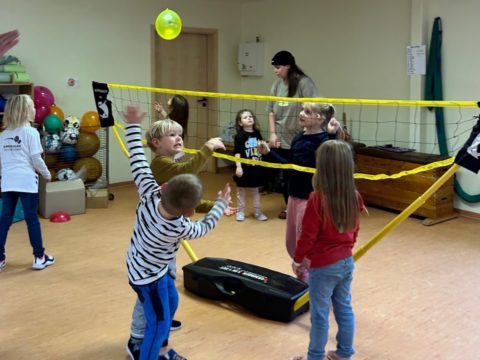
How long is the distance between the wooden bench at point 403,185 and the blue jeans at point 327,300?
3293 millimetres

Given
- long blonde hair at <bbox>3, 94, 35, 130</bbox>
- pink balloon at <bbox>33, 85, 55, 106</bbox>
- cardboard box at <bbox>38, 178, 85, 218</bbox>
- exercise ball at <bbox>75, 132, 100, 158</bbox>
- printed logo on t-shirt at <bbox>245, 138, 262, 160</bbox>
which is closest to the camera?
long blonde hair at <bbox>3, 94, 35, 130</bbox>

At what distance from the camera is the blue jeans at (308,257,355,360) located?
2656mm

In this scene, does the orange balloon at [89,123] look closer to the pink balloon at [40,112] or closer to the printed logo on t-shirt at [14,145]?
the pink balloon at [40,112]

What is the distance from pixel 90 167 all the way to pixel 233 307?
3561 mm

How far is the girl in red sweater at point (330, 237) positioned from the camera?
253 cm

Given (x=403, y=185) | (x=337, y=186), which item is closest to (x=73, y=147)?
(x=403, y=185)

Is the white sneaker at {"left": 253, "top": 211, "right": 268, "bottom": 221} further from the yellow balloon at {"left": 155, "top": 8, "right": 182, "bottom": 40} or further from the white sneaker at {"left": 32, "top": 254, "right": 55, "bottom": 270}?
the white sneaker at {"left": 32, "top": 254, "right": 55, "bottom": 270}

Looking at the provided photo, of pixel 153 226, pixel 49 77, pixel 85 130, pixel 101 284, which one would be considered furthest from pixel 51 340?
pixel 49 77

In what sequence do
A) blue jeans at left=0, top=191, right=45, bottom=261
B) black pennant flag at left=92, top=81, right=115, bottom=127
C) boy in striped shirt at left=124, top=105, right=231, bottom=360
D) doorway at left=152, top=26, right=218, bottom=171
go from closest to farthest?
boy in striped shirt at left=124, top=105, right=231, bottom=360 → black pennant flag at left=92, top=81, right=115, bottom=127 → blue jeans at left=0, top=191, right=45, bottom=261 → doorway at left=152, top=26, right=218, bottom=171

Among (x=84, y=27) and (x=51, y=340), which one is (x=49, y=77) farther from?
(x=51, y=340)

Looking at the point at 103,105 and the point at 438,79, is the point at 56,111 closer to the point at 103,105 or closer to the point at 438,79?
the point at 103,105

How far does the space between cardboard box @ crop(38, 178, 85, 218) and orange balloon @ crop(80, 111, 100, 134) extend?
74cm

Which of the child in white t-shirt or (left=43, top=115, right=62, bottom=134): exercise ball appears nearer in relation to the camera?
the child in white t-shirt

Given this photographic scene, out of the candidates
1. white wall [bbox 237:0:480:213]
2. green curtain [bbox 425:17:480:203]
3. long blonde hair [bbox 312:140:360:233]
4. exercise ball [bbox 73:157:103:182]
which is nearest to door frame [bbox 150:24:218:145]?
white wall [bbox 237:0:480:213]
